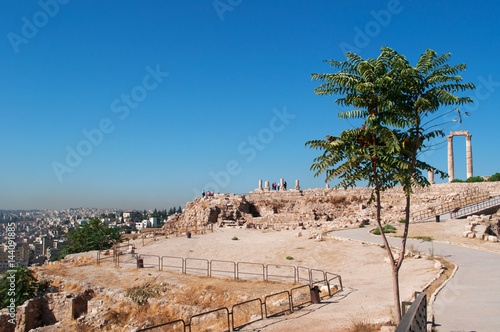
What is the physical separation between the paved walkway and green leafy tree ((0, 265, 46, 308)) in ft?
60.7

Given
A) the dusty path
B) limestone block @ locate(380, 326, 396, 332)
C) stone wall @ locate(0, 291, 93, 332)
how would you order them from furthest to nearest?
stone wall @ locate(0, 291, 93, 332), the dusty path, limestone block @ locate(380, 326, 396, 332)

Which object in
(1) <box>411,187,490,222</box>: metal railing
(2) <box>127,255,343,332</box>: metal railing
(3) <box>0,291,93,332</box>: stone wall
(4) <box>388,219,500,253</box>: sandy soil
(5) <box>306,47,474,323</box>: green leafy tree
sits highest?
(5) <box>306,47,474,323</box>: green leafy tree

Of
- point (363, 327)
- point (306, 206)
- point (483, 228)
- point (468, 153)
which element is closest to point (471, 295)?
point (363, 327)

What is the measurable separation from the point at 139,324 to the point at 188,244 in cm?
1433

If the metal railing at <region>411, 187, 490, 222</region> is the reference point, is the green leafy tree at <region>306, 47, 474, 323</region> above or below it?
above

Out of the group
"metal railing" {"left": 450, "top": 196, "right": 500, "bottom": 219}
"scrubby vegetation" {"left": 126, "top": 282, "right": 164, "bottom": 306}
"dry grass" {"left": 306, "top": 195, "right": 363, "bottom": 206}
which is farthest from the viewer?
"dry grass" {"left": 306, "top": 195, "right": 363, "bottom": 206}

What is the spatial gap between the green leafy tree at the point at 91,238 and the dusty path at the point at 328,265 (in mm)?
3184

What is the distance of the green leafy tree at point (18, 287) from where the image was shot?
57.2 feet

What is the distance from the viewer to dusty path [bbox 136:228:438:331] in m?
9.52

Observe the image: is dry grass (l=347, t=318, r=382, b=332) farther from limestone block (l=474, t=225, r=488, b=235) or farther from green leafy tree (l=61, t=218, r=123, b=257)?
green leafy tree (l=61, t=218, r=123, b=257)

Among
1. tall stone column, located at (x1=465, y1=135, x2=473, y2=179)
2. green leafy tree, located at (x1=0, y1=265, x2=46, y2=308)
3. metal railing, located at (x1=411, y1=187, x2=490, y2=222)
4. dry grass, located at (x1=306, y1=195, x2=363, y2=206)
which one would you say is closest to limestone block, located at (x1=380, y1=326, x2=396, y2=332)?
green leafy tree, located at (x1=0, y1=265, x2=46, y2=308)

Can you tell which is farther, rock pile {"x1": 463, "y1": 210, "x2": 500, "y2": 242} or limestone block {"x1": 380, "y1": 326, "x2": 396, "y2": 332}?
rock pile {"x1": 463, "y1": 210, "x2": 500, "y2": 242}

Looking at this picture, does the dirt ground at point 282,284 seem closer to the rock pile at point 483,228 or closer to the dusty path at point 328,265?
the dusty path at point 328,265

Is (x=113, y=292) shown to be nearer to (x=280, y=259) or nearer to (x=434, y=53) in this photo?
(x=280, y=259)
